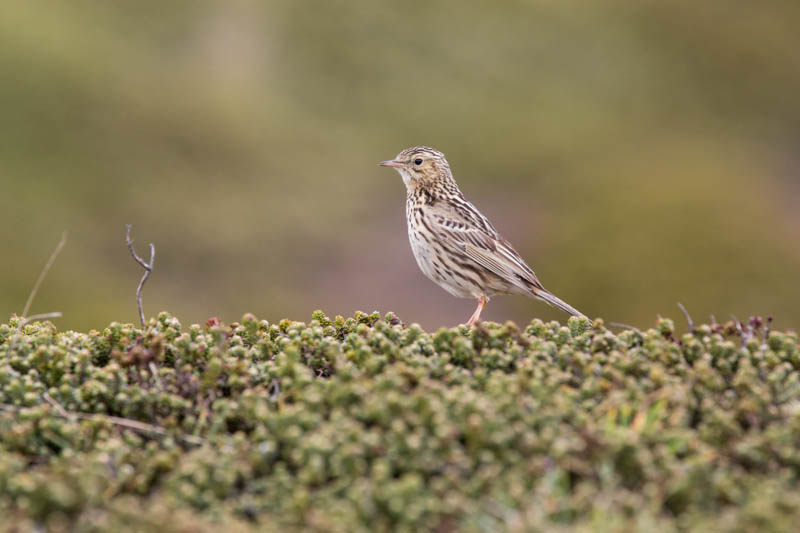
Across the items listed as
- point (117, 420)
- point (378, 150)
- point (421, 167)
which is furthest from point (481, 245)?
point (378, 150)

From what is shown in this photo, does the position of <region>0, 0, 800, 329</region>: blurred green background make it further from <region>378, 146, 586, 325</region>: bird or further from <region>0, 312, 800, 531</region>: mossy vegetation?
<region>0, 312, 800, 531</region>: mossy vegetation

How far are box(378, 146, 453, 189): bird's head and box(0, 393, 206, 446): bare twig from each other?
7.21 metres

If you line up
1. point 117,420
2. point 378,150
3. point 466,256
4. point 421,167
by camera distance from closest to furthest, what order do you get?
1. point 117,420
2. point 466,256
3. point 421,167
4. point 378,150

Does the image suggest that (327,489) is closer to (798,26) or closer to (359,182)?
(359,182)

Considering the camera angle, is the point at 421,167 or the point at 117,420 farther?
the point at 421,167

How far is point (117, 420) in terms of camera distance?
521cm

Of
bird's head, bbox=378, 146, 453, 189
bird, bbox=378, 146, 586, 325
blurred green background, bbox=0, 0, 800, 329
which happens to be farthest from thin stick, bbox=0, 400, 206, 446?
blurred green background, bbox=0, 0, 800, 329

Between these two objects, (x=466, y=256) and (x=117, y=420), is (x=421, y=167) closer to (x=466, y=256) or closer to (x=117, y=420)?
(x=466, y=256)

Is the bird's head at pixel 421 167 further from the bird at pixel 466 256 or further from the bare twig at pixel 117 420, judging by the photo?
the bare twig at pixel 117 420

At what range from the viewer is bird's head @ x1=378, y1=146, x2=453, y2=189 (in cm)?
1227

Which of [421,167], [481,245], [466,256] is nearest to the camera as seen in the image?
[466,256]

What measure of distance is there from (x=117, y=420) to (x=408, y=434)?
5.04 ft

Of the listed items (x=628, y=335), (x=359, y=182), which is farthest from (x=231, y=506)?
(x=359, y=182)

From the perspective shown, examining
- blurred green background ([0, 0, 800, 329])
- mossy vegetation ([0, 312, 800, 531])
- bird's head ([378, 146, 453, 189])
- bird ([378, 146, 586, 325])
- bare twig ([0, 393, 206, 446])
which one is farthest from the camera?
blurred green background ([0, 0, 800, 329])
